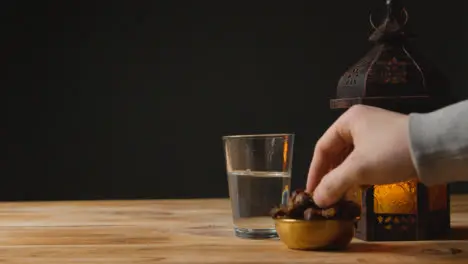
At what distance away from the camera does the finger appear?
947mm

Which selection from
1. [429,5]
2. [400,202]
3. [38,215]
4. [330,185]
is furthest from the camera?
[429,5]

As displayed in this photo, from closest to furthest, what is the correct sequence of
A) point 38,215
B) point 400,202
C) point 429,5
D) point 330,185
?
point 330,185, point 400,202, point 38,215, point 429,5

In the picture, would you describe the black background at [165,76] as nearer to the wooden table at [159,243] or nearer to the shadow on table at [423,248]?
the wooden table at [159,243]

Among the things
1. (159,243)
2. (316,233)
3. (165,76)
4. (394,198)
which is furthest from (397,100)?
(165,76)

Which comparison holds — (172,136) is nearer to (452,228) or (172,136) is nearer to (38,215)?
(38,215)

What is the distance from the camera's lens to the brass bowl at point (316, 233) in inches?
36.3

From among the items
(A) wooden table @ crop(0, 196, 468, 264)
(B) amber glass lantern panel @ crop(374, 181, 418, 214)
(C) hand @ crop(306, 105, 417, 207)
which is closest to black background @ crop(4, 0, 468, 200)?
(A) wooden table @ crop(0, 196, 468, 264)

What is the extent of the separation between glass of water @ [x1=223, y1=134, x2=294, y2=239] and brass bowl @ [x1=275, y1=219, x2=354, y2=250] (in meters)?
0.10

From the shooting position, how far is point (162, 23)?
2676 mm

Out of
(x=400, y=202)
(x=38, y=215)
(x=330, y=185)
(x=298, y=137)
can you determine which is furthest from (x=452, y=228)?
(x=298, y=137)

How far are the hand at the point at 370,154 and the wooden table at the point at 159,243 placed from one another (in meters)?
0.09

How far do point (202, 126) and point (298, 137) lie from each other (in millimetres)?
346

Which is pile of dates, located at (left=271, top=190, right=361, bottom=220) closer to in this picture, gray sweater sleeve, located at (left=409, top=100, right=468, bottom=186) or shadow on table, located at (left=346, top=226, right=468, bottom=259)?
shadow on table, located at (left=346, top=226, right=468, bottom=259)

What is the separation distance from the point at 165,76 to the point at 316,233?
6.01ft
